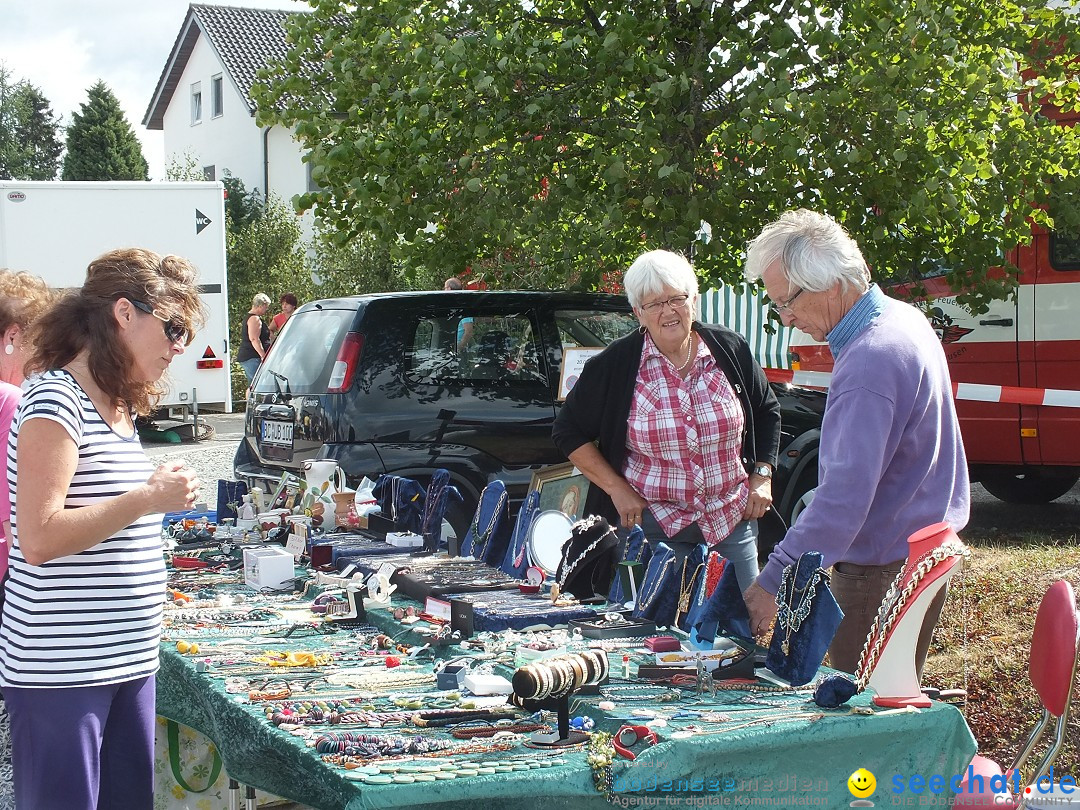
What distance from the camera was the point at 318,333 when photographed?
6.05m

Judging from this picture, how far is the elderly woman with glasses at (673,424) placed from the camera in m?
3.61

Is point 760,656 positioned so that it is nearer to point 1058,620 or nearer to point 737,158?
point 1058,620

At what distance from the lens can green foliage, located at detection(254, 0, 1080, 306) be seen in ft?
18.9

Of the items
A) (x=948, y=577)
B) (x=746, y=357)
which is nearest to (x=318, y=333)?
(x=746, y=357)

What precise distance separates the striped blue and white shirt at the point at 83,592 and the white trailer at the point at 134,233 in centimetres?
1105

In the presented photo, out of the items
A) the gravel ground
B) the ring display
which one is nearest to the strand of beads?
the ring display

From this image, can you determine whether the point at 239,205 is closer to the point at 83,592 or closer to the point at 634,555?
the point at 634,555

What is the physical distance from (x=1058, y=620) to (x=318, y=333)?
443 centimetres

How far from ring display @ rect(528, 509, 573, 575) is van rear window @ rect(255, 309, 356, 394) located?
8.12 feet

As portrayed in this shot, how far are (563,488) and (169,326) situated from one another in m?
2.04

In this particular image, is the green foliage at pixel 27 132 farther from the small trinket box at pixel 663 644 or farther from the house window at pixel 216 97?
the small trinket box at pixel 663 644

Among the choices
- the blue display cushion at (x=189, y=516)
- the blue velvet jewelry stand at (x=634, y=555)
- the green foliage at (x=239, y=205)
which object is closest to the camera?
the blue velvet jewelry stand at (x=634, y=555)

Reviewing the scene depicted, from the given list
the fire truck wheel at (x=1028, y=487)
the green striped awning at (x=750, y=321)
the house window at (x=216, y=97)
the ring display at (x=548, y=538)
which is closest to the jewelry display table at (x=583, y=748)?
the ring display at (x=548, y=538)

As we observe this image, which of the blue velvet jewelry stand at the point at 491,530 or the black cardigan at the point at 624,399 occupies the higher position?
the black cardigan at the point at 624,399
